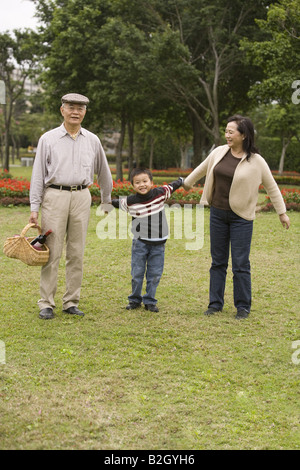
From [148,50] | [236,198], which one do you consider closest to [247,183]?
[236,198]

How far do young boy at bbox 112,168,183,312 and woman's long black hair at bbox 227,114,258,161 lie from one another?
730 mm

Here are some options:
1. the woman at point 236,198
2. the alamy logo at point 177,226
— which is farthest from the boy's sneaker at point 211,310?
the alamy logo at point 177,226

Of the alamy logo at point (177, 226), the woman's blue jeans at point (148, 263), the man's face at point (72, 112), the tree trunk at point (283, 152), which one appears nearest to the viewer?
the man's face at point (72, 112)

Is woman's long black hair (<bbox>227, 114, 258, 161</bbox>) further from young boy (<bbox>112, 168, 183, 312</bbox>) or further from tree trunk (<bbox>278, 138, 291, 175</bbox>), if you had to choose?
tree trunk (<bbox>278, 138, 291, 175</bbox>)

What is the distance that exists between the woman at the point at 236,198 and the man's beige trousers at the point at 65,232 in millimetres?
1127

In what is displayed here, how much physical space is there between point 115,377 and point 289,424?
126 centimetres

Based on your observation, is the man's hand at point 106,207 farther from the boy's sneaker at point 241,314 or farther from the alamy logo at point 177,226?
the alamy logo at point 177,226

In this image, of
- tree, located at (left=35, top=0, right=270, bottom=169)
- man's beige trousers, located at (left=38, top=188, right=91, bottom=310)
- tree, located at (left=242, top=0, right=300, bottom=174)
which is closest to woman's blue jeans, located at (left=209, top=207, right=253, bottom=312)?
man's beige trousers, located at (left=38, top=188, right=91, bottom=310)

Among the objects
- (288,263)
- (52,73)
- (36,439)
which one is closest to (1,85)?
(52,73)

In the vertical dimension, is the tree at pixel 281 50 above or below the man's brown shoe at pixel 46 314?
above

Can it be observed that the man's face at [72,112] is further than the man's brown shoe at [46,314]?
No

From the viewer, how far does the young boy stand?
5.32m

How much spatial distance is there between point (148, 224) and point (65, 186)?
35.7 inches

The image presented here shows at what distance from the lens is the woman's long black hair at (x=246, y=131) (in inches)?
203
